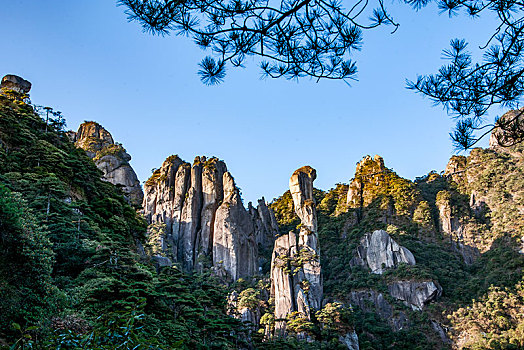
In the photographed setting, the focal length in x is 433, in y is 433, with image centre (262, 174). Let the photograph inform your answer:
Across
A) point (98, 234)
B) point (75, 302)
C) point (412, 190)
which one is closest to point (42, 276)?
point (75, 302)

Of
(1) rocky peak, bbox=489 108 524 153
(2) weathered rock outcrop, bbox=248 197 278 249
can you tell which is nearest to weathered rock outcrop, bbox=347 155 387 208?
(2) weathered rock outcrop, bbox=248 197 278 249

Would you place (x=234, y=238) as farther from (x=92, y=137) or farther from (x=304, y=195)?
(x=92, y=137)

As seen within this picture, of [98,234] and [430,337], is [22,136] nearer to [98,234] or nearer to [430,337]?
[98,234]

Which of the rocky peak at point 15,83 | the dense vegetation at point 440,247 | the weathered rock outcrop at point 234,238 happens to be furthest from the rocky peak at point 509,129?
the weathered rock outcrop at point 234,238

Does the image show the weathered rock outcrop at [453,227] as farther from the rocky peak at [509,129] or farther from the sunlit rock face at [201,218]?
the rocky peak at [509,129]

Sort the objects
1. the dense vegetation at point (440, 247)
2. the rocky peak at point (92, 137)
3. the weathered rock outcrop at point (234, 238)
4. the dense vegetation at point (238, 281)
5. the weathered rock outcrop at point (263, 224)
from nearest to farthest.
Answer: the dense vegetation at point (238, 281) → the dense vegetation at point (440, 247) → the weathered rock outcrop at point (234, 238) → the rocky peak at point (92, 137) → the weathered rock outcrop at point (263, 224)

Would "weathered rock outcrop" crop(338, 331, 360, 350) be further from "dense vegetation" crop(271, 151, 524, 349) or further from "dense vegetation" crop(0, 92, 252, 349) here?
"dense vegetation" crop(0, 92, 252, 349)

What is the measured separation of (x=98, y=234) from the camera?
1405 centimetres

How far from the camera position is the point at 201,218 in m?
41.4

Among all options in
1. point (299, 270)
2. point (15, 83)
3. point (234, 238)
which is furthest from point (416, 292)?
point (15, 83)

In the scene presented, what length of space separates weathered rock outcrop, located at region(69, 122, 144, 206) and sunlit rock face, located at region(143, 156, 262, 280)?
196 centimetres

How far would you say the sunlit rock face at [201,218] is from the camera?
125 ft

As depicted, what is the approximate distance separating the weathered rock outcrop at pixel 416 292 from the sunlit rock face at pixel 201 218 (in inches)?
489

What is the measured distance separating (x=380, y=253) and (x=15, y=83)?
31302 millimetres
